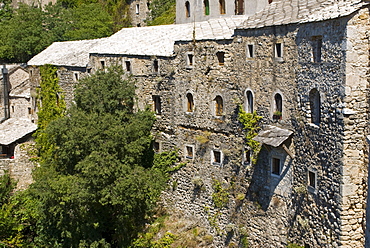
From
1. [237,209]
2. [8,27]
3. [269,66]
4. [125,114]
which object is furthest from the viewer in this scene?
[8,27]

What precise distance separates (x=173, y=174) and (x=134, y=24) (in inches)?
1306

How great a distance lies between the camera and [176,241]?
84.7 ft

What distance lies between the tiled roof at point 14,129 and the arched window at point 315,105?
82.4 feet

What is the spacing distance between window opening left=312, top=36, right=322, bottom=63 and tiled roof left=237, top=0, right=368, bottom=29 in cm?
67

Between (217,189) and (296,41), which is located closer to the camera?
(296,41)

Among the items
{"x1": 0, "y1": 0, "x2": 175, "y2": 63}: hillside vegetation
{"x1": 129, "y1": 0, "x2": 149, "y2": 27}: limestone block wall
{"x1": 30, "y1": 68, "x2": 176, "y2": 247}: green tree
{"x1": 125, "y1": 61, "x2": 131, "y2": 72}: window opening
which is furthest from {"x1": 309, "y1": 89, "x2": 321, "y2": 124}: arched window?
{"x1": 129, "y1": 0, "x2": 149, "y2": 27}: limestone block wall

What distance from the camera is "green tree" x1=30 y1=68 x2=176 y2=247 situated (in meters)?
24.2

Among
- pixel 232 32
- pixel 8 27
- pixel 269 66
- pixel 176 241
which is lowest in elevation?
pixel 176 241

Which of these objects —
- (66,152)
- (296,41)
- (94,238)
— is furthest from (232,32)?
(94,238)

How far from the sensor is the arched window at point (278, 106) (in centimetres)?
2123

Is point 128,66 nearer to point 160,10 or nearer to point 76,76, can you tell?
point 76,76

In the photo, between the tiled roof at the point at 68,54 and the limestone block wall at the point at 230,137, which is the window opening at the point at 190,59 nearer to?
the limestone block wall at the point at 230,137

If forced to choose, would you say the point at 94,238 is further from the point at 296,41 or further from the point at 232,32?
the point at 296,41

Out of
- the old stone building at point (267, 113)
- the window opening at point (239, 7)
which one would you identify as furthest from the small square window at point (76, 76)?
the window opening at point (239, 7)
